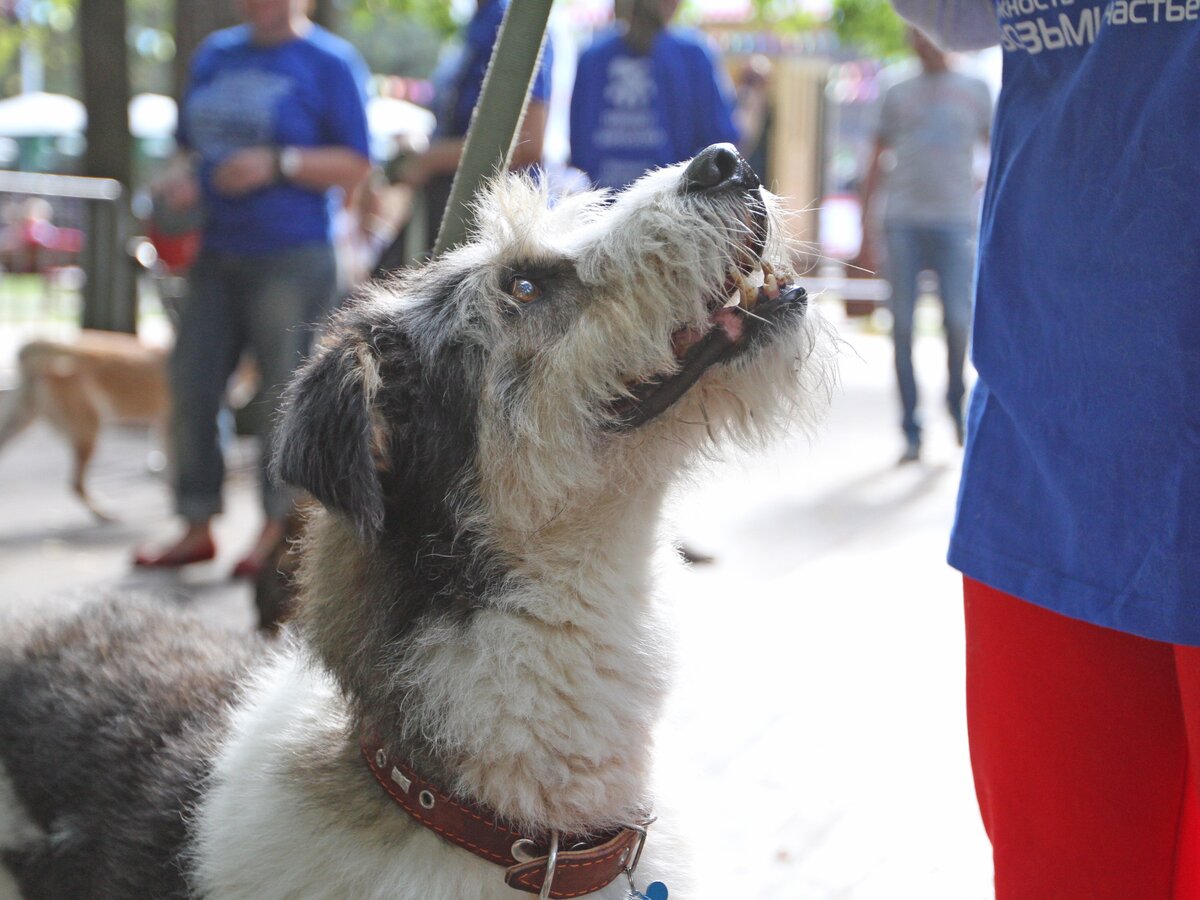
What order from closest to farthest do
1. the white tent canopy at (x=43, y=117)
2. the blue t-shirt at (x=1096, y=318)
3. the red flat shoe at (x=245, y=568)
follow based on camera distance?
1. the blue t-shirt at (x=1096, y=318)
2. the red flat shoe at (x=245, y=568)
3. the white tent canopy at (x=43, y=117)

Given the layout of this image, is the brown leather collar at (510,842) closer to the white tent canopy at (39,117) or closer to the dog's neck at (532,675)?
the dog's neck at (532,675)

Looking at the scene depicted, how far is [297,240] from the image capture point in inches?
211

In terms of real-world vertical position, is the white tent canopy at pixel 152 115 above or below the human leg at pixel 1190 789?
above

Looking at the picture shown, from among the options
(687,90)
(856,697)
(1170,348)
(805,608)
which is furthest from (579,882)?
(687,90)

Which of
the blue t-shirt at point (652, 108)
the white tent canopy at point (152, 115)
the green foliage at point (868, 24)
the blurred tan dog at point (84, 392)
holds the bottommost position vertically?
the blurred tan dog at point (84, 392)

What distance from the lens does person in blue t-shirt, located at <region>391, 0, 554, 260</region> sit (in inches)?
186

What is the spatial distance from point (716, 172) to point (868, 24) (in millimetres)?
22145

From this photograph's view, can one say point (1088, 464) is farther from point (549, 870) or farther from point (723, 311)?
point (549, 870)

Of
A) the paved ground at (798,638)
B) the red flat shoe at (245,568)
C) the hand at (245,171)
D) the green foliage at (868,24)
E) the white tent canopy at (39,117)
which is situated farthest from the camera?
the white tent canopy at (39,117)

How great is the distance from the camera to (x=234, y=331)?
559 centimetres

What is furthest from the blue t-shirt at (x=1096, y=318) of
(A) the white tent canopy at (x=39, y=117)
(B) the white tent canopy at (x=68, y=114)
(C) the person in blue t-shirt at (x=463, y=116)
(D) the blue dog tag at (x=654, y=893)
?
(A) the white tent canopy at (x=39, y=117)

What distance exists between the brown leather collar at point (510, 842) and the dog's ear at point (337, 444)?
1.39 feet

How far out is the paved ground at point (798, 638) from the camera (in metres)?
3.15

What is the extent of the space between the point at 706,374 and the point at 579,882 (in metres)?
0.89
